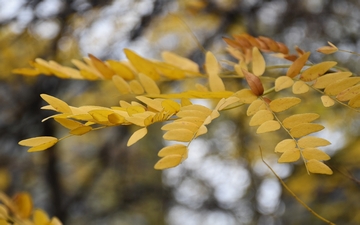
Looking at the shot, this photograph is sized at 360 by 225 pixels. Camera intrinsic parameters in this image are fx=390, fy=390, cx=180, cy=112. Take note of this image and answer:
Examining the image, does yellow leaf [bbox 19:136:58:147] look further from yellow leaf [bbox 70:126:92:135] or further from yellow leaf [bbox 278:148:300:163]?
yellow leaf [bbox 278:148:300:163]

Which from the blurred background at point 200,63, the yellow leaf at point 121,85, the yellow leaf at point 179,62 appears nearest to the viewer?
the yellow leaf at point 121,85

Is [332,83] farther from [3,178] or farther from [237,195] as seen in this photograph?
[237,195]

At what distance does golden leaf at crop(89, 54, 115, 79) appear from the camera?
69 centimetres

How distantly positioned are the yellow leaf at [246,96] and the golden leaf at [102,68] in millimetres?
317

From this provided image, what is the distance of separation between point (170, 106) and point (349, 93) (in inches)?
8.7

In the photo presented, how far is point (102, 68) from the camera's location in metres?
0.70

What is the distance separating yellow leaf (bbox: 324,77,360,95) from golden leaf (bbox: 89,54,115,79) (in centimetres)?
39

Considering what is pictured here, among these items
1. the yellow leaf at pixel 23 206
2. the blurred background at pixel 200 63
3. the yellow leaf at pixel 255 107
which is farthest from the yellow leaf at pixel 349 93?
the blurred background at pixel 200 63

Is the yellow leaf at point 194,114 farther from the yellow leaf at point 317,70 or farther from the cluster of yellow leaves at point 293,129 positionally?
the yellow leaf at point 317,70

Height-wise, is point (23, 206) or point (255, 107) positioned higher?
point (255, 107)

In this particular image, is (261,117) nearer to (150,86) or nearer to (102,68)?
(150,86)

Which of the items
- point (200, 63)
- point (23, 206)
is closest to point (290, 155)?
point (23, 206)

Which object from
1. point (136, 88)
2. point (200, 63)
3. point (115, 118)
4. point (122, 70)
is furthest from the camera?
point (200, 63)

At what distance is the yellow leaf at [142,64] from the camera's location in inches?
25.1
